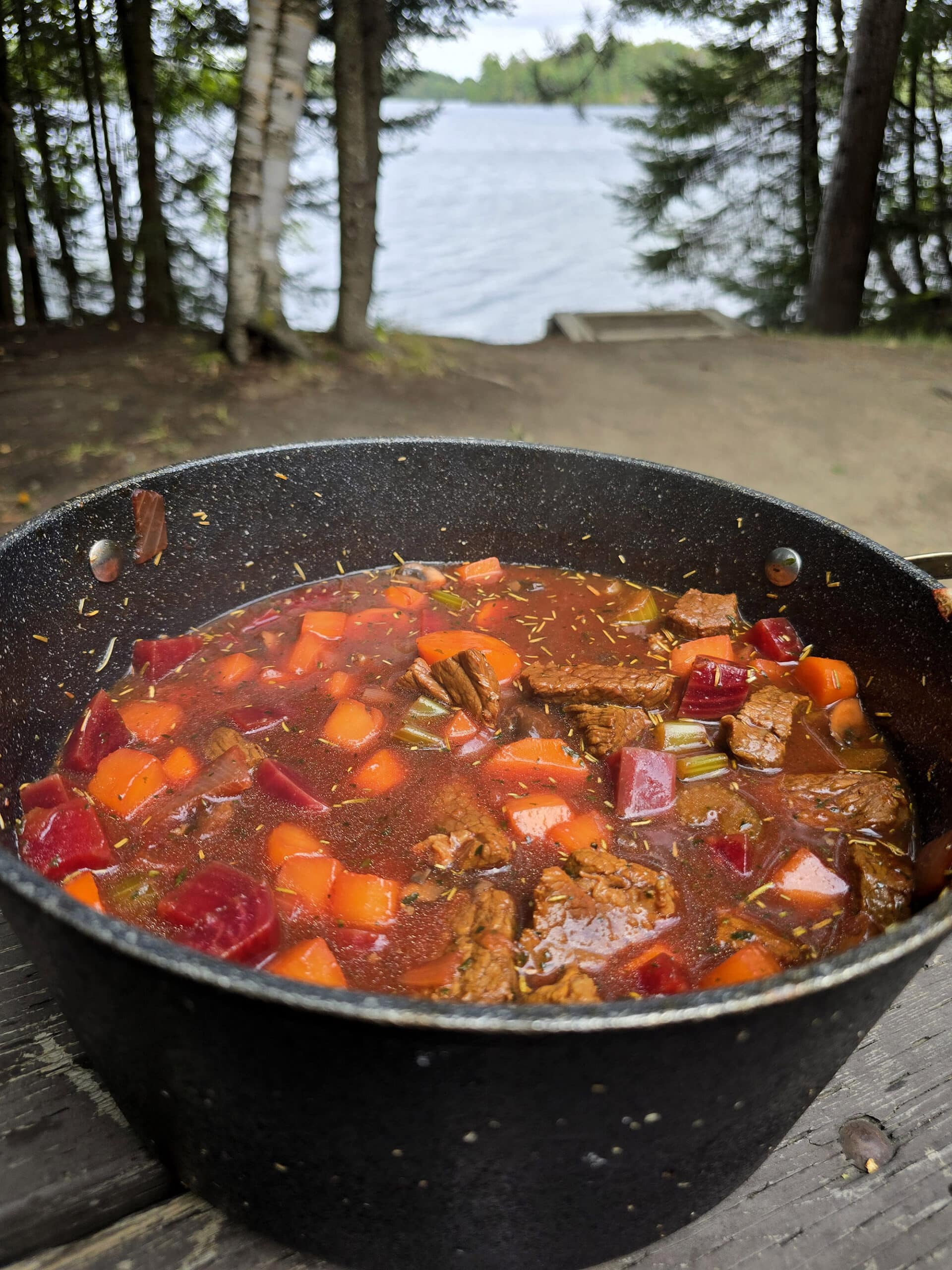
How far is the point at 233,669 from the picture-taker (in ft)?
8.08

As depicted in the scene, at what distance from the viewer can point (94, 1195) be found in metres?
1.44

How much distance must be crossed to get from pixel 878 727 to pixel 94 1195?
1.99 meters

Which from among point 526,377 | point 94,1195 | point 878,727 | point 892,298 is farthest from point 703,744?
point 892,298

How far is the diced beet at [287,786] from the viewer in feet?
6.38

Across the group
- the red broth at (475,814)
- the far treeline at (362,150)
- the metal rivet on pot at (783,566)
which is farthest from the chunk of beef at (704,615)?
the far treeline at (362,150)

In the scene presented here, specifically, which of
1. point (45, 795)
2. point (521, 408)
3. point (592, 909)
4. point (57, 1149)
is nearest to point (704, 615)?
point (592, 909)

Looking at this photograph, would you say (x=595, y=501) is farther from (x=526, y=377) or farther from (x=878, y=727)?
(x=526, y=377)

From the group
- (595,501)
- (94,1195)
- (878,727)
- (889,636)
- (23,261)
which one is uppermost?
(23,261)

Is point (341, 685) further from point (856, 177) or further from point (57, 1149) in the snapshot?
point (856, 177)

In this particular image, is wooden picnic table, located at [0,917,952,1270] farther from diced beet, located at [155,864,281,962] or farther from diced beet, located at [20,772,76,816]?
diced beet, located at [20,772,76,816]

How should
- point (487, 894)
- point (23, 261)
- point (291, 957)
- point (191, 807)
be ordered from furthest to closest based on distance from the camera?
point (23, 261) < point (191, 807) < point (487, 894) < point (291, 957)

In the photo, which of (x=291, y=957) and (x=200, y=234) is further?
(x=200, y=234)

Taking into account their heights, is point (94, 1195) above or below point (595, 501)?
below

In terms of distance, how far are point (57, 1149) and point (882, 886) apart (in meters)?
1.57
